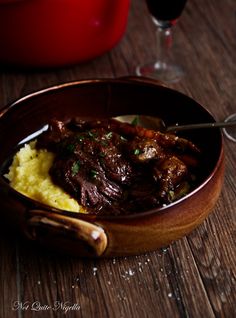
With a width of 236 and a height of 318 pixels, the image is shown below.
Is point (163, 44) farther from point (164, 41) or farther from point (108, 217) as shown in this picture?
point (108, 217)

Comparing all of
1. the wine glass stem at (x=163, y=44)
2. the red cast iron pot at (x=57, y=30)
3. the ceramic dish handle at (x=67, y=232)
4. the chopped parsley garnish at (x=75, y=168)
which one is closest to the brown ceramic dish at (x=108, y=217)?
the ceramic dish handle at (x=67, y=232)

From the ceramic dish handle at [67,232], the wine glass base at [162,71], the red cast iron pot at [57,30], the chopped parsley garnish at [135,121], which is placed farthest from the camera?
the wine glass base at [162,71]

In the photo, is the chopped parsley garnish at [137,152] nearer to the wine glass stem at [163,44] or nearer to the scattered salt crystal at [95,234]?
the scattered salt crystal at [95,234]

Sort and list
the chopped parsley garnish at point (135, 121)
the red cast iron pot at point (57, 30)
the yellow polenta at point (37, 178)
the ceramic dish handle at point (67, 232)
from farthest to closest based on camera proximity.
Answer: the red cast iron pot at point (57, 30)
the chopped parsley garnish at point (135, 121)
the yellow polenta at point (37, 178)
the ceramic dish handle at point (67, 232)

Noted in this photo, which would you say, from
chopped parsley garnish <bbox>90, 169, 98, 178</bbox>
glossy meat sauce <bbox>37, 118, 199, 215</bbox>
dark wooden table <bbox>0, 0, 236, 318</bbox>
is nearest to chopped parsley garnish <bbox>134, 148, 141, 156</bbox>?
glossy meat sauce <bbox>37, 118, 199, 215</bbox>

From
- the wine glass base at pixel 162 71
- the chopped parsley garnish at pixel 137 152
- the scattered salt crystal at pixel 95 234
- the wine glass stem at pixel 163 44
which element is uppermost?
the scattered salt crystal at pixel 95 234

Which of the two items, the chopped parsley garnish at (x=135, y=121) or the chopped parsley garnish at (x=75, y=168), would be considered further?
the chopped parsley garnish at (x=135, y=121)

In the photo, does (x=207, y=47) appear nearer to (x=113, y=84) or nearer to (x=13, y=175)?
(x=113, y=84)
